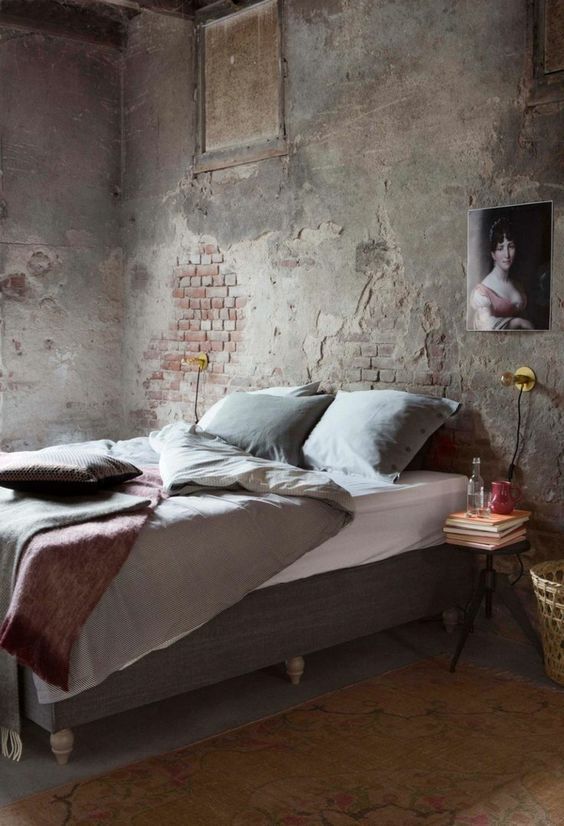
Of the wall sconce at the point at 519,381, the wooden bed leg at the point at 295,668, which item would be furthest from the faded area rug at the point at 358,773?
the wall sconce at the point at 519,381

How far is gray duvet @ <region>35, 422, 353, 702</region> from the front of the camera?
292cm

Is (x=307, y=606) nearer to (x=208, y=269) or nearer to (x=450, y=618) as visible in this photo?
(x=450, y=618)

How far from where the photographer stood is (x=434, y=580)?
162 inches

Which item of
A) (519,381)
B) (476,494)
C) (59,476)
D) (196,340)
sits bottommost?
(476,494)

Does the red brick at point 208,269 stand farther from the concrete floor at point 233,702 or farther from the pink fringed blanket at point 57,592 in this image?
the pink fringed blanket at point 57,592

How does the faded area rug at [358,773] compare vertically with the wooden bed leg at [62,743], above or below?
below

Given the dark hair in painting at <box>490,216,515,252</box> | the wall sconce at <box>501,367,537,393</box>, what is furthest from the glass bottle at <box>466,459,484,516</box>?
the dark hair in painting at <box>490,216,515,252</box>

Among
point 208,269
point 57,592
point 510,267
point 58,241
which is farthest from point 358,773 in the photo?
point 58,241

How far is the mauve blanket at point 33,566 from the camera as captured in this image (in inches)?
111

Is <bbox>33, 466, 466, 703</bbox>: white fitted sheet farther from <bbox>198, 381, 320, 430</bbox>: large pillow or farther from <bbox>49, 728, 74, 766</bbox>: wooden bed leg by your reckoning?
<bbox>198, 381, 320, 430</bbox>: large pillow

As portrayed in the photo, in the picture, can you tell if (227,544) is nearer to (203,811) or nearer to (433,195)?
(203,811)

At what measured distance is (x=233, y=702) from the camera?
3463 millimetres

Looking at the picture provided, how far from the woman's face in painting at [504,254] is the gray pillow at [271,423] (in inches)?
43.4

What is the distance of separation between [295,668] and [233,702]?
0.31 metres
